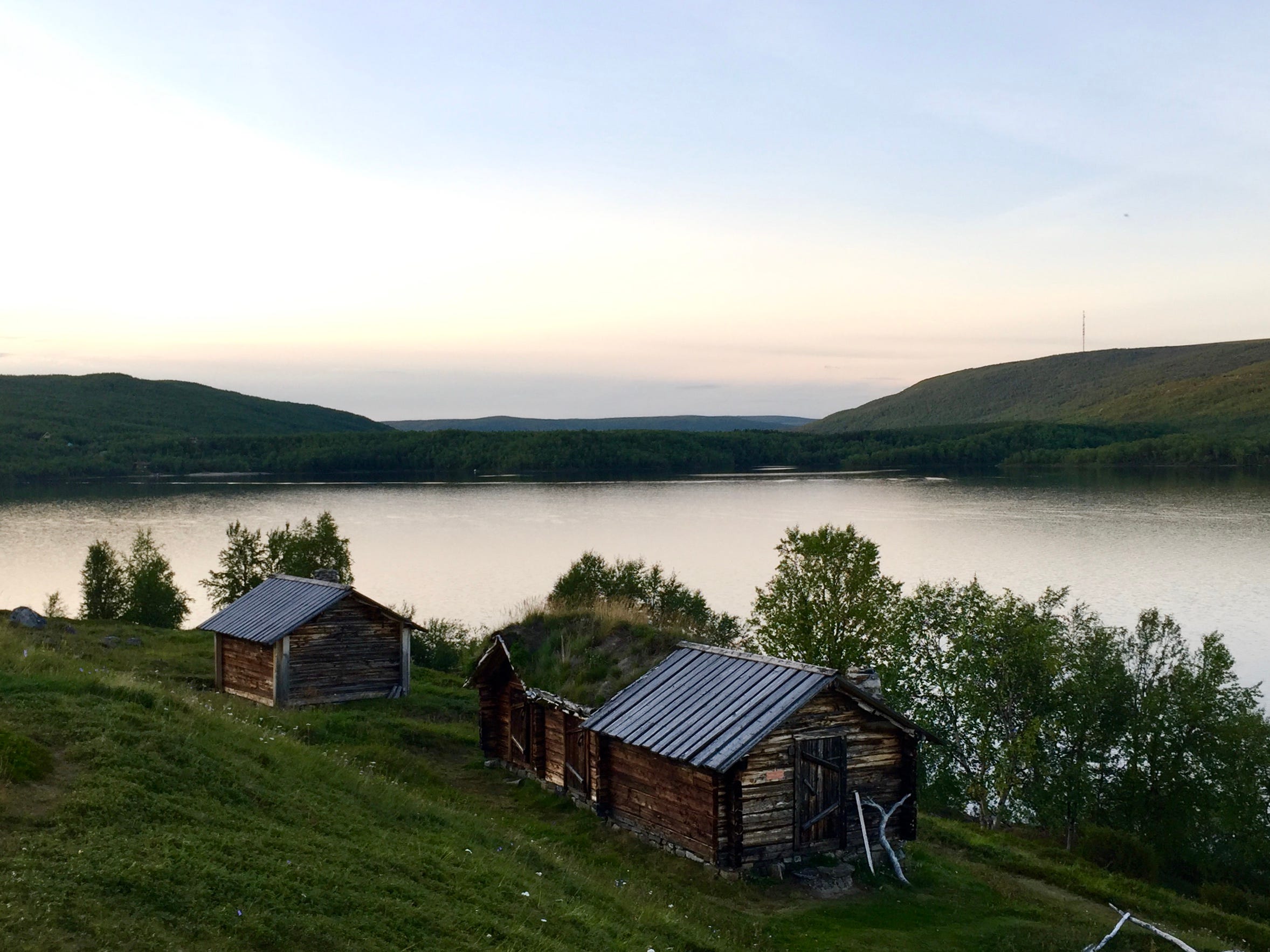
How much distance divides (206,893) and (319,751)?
914cm

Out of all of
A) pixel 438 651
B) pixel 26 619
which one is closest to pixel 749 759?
pixel 438 651

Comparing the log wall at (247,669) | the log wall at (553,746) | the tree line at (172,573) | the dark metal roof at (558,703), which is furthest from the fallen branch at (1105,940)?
the tree line at (172,573)

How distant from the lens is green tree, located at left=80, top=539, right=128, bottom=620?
50688mm

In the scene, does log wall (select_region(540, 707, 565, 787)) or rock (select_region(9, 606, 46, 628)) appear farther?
rock (select_region(9, 606, 46, 628))

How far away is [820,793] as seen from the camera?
60.6 ft

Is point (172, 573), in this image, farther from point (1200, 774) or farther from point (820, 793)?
point (1200, 774)

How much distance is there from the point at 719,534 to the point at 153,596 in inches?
2068

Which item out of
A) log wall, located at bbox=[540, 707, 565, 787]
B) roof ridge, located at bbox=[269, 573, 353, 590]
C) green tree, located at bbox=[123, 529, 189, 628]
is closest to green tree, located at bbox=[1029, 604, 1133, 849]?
log wall, located at bbox=[540, 707, 565, 787]

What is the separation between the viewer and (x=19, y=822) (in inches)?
413

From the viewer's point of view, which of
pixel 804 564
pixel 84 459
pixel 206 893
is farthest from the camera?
pixel 84 459

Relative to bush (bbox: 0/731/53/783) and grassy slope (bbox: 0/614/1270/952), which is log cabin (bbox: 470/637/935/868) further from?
bush (bbox: 0/731/53/783)

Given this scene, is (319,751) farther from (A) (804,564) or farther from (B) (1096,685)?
(B) (1096,685)

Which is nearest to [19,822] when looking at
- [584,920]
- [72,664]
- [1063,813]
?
[584,920]

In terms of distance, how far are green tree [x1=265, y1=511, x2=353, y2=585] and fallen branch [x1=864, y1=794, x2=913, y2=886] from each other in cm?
3689
